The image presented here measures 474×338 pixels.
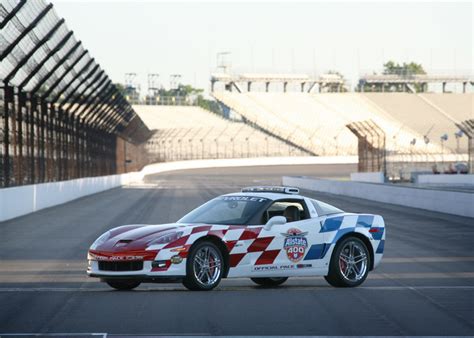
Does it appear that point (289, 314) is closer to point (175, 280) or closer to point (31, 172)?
point (175, 280)

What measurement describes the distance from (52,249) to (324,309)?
9768mm

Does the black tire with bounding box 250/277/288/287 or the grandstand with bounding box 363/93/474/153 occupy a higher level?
the grandstand with bounding box 363/93/474/153

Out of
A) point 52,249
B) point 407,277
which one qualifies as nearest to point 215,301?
point 407,277

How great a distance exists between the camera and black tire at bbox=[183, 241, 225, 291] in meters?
12.5

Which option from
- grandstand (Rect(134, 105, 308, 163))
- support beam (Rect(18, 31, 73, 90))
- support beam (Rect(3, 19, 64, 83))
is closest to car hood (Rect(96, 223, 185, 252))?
support beam (Rect(3, 19, 64, 83))

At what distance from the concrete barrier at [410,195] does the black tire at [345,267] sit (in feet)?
60.4

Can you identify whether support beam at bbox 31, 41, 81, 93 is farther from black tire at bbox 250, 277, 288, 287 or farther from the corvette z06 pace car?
black tire at bbox 250, 277, 288, 287

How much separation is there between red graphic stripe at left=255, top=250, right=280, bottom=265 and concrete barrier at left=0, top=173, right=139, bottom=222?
17.2 metres

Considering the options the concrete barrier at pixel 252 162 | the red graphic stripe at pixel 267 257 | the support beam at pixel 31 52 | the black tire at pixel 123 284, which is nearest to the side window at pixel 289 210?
the red graphic stripe at pixel 267 257

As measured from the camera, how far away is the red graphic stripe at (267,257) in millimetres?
13086

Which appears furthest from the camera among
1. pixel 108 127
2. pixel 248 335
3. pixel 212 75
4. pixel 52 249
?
pixel 212 75

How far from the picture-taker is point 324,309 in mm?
11203

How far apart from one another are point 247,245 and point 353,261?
1.51 meters

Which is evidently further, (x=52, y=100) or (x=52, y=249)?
(x=52, y=100)
